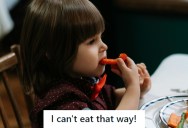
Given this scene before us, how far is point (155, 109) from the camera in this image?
88cm

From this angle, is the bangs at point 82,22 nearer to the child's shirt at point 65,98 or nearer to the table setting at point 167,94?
the child's shirt at point 65,98

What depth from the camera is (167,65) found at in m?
1.16

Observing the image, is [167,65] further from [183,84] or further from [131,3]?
[131,3]

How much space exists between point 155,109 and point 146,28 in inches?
49.1

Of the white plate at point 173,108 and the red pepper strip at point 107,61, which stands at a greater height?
the red pepper strip at point 107,61

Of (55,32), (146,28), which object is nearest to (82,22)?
(55,32)

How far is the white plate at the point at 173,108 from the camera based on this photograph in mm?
833

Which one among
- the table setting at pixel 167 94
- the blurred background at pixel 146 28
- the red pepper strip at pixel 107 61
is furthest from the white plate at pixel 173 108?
the blurred background at pixel 146 28

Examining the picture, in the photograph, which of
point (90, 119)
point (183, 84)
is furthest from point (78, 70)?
point (183, 84)
